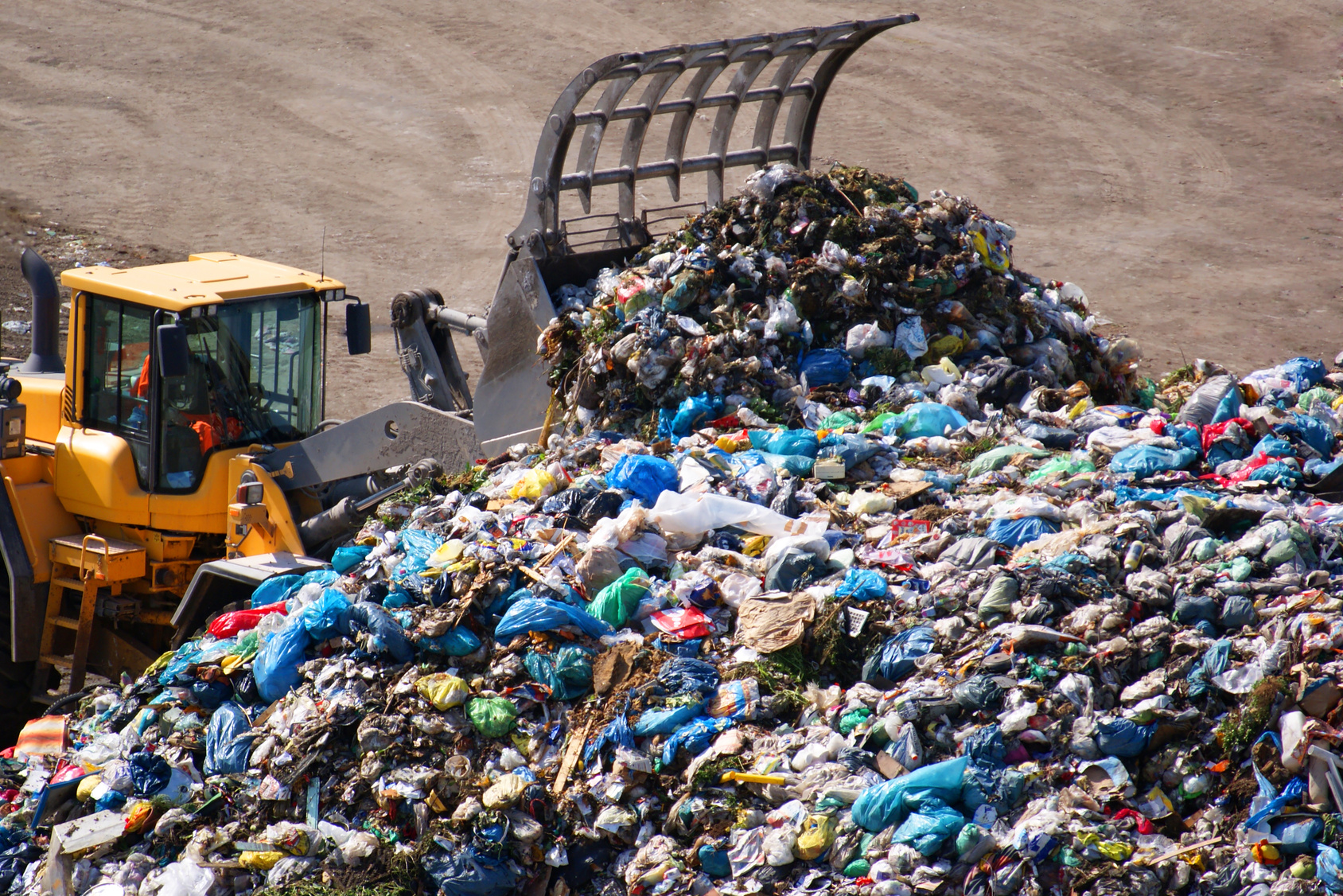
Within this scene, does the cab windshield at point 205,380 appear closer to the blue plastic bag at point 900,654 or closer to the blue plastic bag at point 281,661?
the blue plastic bag at point 281,661

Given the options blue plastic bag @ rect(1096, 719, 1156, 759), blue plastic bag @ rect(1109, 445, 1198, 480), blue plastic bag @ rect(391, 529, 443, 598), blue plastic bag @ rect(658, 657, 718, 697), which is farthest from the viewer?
blue plastic bag @ rect(1109, 445, 1198, 480)

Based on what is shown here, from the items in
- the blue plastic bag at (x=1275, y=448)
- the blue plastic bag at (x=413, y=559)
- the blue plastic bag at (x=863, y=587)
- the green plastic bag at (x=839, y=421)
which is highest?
the blue plastic bag at (x=1275, y=448)

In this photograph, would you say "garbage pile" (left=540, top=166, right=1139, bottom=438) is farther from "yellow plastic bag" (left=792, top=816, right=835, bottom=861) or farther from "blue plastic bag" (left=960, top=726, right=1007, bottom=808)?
"yellow plastic bag" (left=792, top=816, right=835, bottom=861)

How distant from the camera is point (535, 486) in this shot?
5.08 meters

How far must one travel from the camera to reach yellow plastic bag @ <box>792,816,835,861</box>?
11.5 feet

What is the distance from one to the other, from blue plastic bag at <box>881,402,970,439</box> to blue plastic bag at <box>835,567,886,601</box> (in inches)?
56.3

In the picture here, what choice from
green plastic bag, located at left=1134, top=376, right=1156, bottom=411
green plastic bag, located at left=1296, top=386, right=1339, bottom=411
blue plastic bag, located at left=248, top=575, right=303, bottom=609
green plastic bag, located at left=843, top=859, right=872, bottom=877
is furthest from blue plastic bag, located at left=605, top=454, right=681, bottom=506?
green plastic bag, located at left=1134, top=376, right=1156, bottom=411

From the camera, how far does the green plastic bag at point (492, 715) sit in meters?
3.99

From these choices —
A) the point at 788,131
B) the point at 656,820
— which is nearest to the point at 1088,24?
the point at 788,131

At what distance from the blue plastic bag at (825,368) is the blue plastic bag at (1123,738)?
8.63ft

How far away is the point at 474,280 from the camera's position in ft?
40.9

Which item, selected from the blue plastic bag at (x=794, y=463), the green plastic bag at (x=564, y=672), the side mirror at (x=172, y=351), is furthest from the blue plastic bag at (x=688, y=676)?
the side mirror at (x=172, y=351)

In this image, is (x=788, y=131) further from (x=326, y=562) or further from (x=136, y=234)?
(x=136, y=234)

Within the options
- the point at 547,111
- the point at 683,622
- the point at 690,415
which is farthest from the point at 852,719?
the point at 547,111
